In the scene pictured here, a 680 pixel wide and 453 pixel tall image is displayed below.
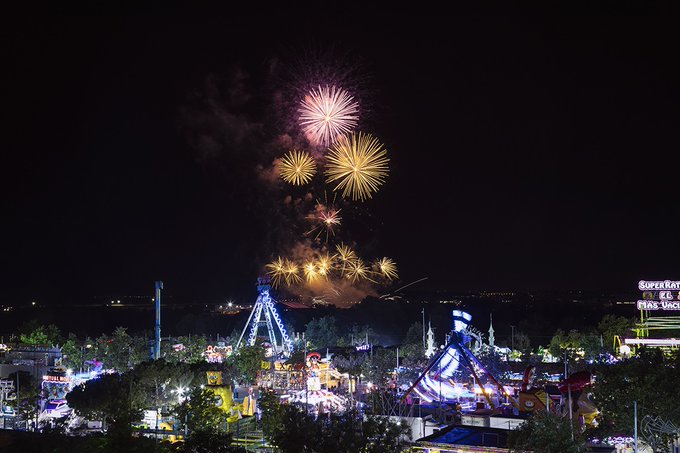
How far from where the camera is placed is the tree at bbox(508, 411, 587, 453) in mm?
19094

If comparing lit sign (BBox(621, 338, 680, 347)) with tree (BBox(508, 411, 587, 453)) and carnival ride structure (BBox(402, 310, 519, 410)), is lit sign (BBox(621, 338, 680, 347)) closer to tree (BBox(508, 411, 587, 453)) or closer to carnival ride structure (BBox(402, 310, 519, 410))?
carnival ride structure (BBox(402, 310, 519, 410))

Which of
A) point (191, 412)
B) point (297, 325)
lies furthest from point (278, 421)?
point (297, 325)

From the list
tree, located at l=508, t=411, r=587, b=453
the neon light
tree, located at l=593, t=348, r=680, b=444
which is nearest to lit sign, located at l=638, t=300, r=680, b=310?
the neon light

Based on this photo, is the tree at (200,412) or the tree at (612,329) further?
the tree at (612,329)

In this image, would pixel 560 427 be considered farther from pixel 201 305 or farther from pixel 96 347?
pixel 201 305

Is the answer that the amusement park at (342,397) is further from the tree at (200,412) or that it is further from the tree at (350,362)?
the tree at (350,362)

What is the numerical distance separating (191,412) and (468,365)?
14.7 m

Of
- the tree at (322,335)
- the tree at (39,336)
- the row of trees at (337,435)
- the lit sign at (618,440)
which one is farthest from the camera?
the tree at (322,335)

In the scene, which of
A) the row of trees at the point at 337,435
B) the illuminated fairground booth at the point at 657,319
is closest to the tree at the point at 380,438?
the row of trees at the point at 337,435

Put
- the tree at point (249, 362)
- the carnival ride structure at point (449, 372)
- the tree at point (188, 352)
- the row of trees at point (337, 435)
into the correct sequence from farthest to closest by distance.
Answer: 1. the tree at point (188, 352)
2. the tree at point (249, 362)
3. the carnival ride structure at point (449, 372)
4. the row of trees at point (337, 435)

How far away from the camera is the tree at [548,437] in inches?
752

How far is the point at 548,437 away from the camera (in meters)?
19.2

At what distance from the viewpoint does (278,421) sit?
26766mm

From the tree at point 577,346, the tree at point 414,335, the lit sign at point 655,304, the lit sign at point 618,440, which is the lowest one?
the lit sign at point 618,440
